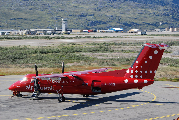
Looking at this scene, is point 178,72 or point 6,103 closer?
point 6,103

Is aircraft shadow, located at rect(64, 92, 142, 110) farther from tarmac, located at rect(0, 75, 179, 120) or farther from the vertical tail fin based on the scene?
the vertical tail fin

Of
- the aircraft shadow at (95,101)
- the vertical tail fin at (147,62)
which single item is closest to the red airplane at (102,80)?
the vertical tail fin at (147,62)

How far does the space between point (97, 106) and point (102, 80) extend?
2974 millimetres

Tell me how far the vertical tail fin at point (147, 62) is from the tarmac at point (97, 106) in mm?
3344

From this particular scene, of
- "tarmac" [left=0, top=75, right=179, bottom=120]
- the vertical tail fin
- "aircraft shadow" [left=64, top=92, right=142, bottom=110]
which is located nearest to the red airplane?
the vertical tail fin

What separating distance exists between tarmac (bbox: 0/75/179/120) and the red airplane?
1420 mm

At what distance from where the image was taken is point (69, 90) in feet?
100

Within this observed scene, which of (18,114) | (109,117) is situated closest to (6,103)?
(18,114)

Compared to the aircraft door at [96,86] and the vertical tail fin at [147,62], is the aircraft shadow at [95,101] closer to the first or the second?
the aircraft door at [96,86]

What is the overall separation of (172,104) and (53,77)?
13598mm

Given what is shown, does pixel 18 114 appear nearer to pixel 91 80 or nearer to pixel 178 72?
pixel 91 80

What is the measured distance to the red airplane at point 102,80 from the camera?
2866 centimetres

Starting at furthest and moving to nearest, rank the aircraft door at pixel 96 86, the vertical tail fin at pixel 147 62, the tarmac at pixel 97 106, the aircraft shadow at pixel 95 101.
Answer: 1. the aircraft door at pixel 96 86
2. the aircraft shadow at pixel 95 101
3. the vertical tail fin at pixel 147 62
4. the tarmac at pixel 97 106

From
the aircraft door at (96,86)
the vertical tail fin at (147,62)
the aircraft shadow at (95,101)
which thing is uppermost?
the vertical tail fin at (147,62)
